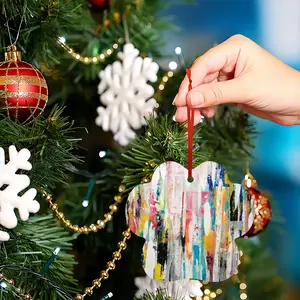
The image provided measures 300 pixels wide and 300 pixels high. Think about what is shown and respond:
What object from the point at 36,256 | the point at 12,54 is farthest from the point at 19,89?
the point at 36,256

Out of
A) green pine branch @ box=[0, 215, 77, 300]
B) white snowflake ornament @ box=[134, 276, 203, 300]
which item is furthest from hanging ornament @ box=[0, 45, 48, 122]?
white snowflake ornament @ box=[134, 276, 203, 300]

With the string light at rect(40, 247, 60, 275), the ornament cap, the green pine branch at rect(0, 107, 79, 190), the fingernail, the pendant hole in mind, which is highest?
the ornament cap

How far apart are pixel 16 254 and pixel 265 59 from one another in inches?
12.8

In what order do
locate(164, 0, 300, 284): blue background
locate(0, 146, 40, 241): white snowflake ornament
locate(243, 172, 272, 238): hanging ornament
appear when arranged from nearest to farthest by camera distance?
locate(0, 146, 40, 241): white snowflake ornament
locate(243, 172, 272, 238): hanging ornament
locate(164, 0, 300, 284): blue background

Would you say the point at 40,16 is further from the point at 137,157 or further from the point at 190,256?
the point at 190,256

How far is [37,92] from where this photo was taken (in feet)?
1.91

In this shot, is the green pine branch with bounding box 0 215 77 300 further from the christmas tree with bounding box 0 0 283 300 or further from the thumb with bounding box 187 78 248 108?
the thumb with bounding box 187 78 248 108

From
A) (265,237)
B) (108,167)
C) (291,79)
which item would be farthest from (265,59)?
(265,237)

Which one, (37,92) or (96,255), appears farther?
(96,255)

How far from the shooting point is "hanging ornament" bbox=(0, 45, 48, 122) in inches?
22.4

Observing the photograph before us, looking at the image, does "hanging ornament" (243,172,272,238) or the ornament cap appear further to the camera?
"hanging ornament" (243,172,272,238)

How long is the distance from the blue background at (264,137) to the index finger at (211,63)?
0.56m

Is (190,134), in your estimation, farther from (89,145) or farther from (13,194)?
(89,145)

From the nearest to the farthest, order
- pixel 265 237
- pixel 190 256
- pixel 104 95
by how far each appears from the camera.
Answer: pixel 190 256 → pixel 104 95 → pixel 265 237
